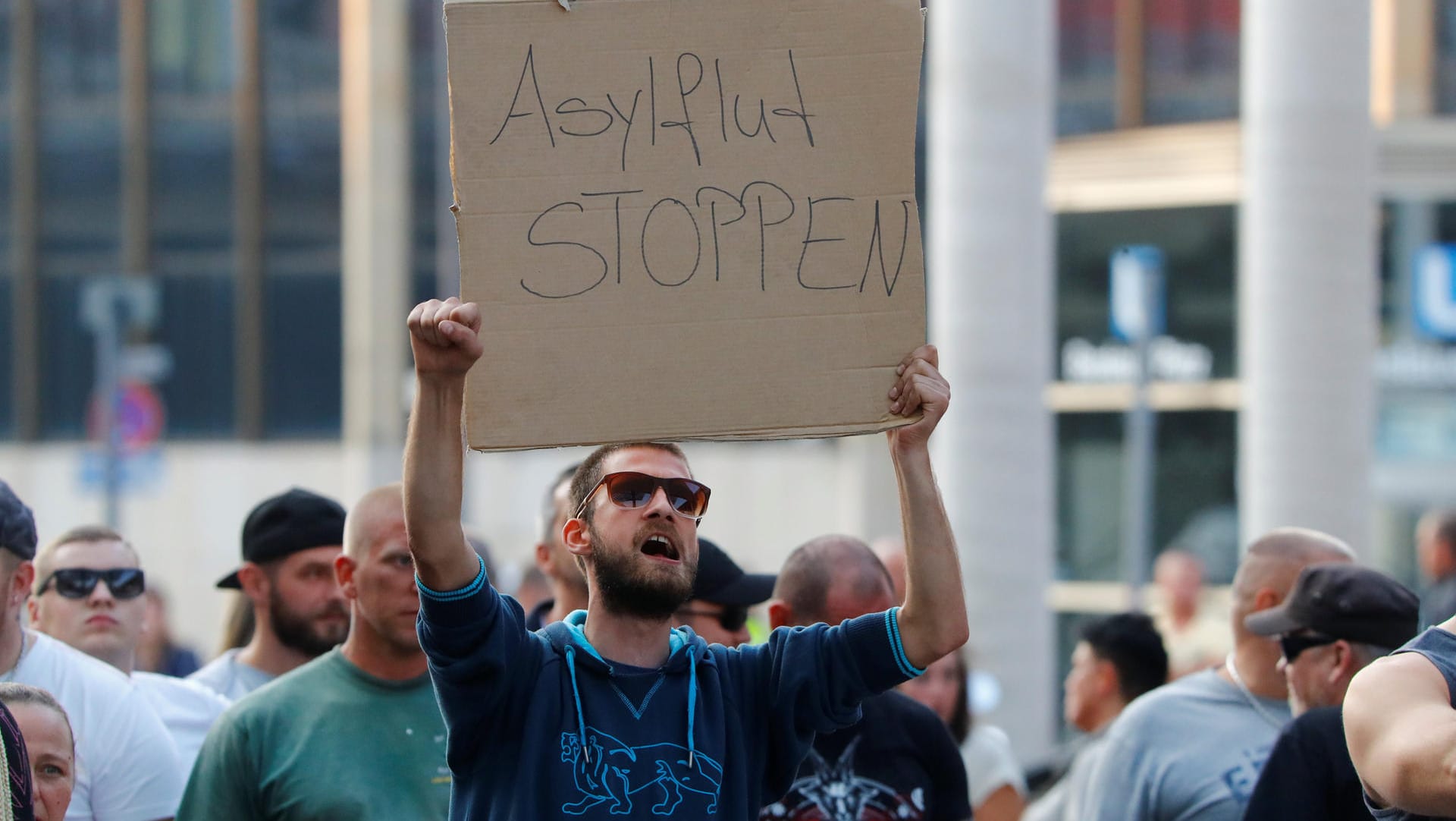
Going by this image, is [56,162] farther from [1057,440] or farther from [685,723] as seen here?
[685,723]

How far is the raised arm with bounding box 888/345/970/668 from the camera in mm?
3324

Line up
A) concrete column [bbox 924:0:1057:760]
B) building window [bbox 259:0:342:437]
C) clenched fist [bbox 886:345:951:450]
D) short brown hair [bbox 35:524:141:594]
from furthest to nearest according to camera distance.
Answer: building window [bbox 259:0:342:437] → concrete column [bbox 924:0:1057:760] → short brown hair [bbox 35:524:141:594] → clenched fist [bbox 886:345:951:450]

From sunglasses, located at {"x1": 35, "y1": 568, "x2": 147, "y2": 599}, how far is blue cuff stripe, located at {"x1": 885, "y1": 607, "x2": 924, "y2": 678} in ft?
8.92

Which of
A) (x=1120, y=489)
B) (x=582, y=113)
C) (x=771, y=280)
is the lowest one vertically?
(x=1120, y=489)

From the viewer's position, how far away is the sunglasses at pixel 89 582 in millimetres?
5293

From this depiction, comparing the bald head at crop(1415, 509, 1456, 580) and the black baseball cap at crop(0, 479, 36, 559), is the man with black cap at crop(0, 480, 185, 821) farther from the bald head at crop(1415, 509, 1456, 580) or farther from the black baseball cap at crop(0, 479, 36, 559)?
the bald head at crop(1415, 509, 1456, 580)

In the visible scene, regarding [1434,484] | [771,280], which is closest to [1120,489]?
[1434,484]

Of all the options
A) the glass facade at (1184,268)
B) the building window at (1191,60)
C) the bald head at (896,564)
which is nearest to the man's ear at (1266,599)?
the bald head at (896,564)

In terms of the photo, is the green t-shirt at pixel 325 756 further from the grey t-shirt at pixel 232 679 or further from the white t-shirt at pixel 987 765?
the white t-shirt at pixel 987 765

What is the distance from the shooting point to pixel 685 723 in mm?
3324

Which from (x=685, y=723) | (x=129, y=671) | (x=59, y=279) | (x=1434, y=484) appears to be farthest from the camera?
(x=59, y=279)

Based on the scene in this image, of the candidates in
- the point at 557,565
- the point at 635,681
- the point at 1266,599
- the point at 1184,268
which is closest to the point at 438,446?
the point at 635,681

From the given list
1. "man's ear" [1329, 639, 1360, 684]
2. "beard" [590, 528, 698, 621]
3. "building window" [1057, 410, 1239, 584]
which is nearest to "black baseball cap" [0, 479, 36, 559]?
"beard" [590, 528, 698, 621]

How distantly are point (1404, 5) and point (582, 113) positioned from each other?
49.1 feet
